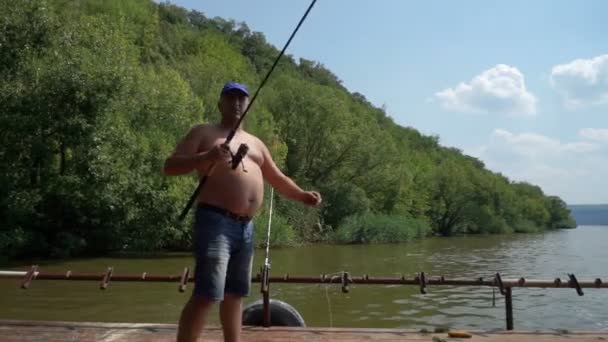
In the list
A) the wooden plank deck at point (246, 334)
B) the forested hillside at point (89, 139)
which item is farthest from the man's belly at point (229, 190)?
the forested hillside at point (89, 139)

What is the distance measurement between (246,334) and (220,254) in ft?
5.21

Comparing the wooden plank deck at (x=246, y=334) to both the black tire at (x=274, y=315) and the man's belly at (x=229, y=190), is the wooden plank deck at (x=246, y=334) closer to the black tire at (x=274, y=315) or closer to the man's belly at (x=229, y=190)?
the black tire at (x=274, y=315)

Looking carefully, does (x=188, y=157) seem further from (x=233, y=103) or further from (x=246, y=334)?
(x=246, y=334)

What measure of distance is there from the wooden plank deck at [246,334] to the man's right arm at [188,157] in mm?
1717

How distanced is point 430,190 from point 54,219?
2043 inches

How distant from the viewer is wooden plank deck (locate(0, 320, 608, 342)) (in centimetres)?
503

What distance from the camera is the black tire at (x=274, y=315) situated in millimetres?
5859

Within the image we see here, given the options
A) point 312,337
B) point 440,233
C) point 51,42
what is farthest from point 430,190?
point 312,337

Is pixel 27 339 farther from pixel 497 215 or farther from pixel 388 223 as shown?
pixel 497 215

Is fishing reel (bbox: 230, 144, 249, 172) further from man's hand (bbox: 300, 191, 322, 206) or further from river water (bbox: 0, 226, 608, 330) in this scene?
river water (bbox: 0, 226, 608, 330)

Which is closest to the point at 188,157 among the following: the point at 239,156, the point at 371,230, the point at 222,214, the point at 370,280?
the point at 239,156

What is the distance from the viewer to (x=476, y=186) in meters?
76.9

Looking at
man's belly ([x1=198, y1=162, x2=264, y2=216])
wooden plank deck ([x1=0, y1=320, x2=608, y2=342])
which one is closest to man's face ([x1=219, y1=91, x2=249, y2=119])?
man's belly ([x1=198, y1=162, x2=264, y2=216])

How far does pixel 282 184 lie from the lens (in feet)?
15.3
